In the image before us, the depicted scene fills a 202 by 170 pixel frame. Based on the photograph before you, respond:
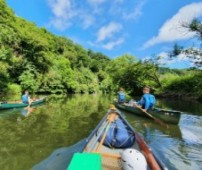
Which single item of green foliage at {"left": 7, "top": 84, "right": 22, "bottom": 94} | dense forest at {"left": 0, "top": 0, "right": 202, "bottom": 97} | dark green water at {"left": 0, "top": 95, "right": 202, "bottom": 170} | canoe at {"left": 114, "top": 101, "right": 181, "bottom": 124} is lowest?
dark green water at {"left": 0, "top": 95, "right": 202, "bottom": 170}

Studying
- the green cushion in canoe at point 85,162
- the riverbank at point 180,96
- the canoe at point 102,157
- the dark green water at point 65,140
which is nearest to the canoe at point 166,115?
the dark green water at point 65,140

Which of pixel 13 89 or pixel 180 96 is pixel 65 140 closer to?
pixel 13 89

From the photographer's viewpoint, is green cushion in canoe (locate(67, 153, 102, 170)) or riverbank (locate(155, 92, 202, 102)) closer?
green cushion in canoe (locate(67, 153, 102, 170))

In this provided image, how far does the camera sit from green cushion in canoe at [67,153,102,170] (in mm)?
4641

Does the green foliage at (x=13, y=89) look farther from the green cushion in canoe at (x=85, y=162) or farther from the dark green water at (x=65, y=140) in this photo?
the green cushion in canoe at (x=85, y=162)

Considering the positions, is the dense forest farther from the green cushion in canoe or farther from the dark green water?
the green cushion in canoe

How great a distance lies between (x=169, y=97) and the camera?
3938cm

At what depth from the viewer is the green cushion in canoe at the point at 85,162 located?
464 centimetres

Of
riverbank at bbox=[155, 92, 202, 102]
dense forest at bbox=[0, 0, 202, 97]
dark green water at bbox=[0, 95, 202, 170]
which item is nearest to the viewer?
dark green water at bbox=[0, 95, 202, 170]

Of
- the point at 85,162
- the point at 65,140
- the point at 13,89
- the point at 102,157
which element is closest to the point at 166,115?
the point at 65,140

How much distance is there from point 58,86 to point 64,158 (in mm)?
39918

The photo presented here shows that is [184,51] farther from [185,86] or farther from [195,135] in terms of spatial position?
[195,135]

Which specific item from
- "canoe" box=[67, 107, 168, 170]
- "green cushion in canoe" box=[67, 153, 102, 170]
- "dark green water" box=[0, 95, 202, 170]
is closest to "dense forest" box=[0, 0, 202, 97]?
"dark green water" box=[0, 95, 202, 170]

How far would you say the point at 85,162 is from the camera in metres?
4.83
